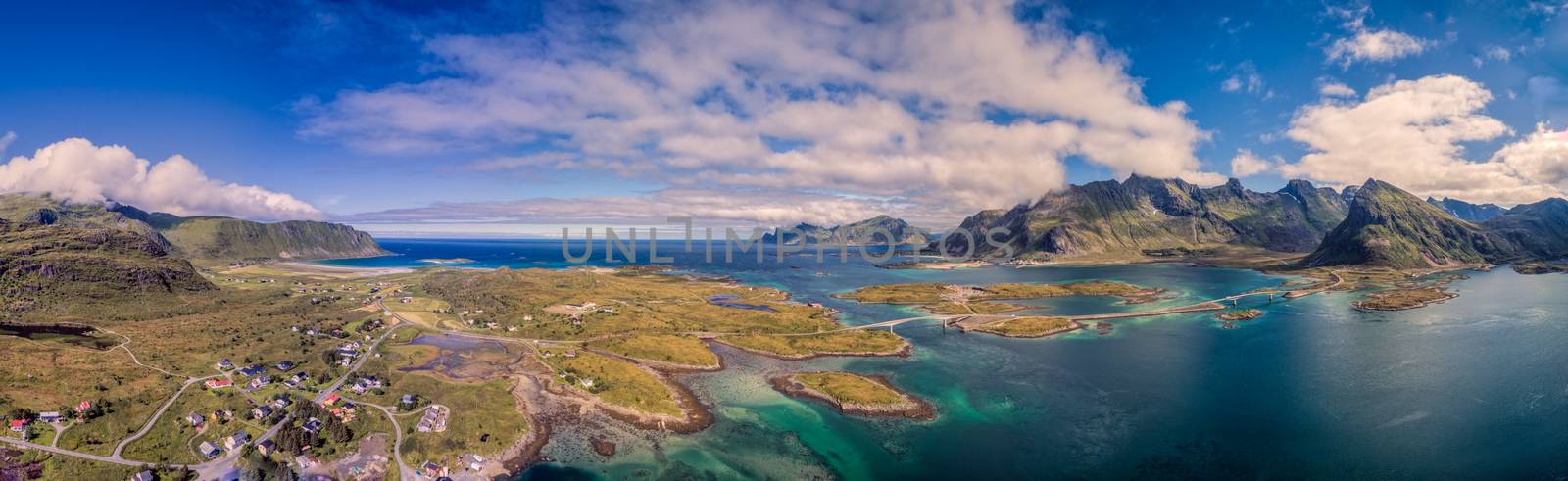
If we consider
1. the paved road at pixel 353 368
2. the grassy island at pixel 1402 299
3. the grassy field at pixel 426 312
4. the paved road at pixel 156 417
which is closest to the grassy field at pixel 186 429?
the paved road at pixel 156 417

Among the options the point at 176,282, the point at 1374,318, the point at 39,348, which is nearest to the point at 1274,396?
the point at 1374,318

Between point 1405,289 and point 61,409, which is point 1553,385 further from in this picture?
point 61,409

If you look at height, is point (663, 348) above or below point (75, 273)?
below

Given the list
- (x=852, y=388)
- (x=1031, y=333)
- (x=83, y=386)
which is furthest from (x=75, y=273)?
(x=1031, y=333)

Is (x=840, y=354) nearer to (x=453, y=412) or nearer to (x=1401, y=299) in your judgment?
(x=453, y=412)

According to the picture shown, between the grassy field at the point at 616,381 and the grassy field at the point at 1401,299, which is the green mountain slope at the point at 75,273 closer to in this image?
the grassy field at the point at 616,381
